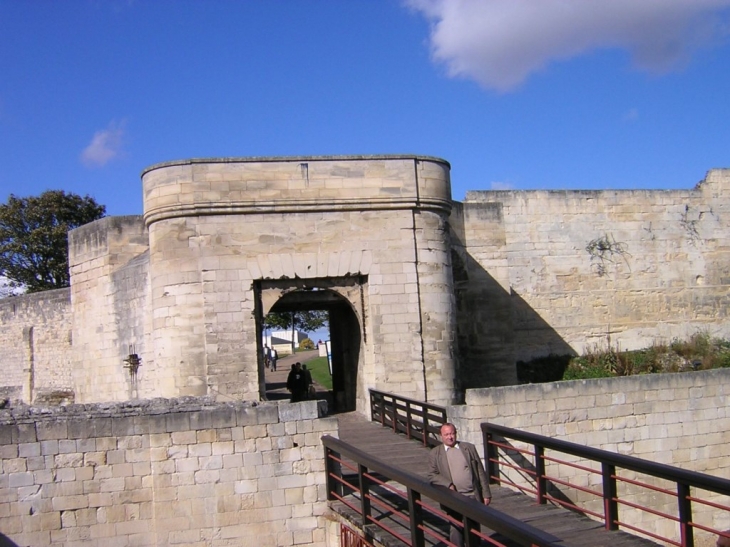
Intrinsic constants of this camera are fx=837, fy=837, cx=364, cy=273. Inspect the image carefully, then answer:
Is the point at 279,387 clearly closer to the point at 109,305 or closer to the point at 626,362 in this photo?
the point at 109,305

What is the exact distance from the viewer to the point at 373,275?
50.3ft

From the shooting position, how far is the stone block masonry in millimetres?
9672

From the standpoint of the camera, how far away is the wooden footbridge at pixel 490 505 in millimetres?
6312

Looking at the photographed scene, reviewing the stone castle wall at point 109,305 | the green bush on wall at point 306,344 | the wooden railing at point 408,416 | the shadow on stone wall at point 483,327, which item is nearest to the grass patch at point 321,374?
the shadow on stone wall at point 483,327

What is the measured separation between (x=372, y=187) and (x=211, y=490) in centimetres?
725

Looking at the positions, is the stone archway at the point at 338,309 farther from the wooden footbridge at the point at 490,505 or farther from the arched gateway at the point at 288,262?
the wooden footbridge at the point at 490,505

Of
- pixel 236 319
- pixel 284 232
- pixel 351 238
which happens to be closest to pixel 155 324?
pixel 236 319

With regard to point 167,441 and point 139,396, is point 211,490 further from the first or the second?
point 139,396

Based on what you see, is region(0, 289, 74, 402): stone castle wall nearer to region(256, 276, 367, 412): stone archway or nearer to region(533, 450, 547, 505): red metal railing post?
region(256, 276, 367, 412): stone archway

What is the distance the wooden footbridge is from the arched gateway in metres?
3.20

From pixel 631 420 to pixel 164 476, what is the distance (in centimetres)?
732

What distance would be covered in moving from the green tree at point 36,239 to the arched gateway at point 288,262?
2539 cm

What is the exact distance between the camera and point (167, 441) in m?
9.95

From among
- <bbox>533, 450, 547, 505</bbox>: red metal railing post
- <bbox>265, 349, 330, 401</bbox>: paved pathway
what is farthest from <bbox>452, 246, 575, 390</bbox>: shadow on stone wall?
<bbox>533, 450, 547, 505</bbox>: red metal railing post
